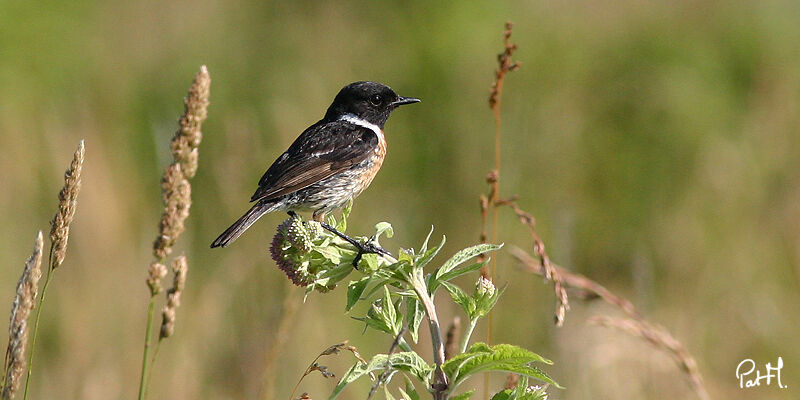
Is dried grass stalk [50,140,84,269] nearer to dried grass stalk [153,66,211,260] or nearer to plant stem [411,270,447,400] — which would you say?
dried grass stalk [153,66,211,260]

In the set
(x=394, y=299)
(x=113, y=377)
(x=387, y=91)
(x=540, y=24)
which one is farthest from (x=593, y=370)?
(x=540, y=24)

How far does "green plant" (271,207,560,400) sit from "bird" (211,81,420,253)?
1.20m

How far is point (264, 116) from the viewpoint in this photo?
655 centimetres

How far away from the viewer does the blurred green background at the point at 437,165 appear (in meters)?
4.81

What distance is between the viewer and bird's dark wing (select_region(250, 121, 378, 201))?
3.43m

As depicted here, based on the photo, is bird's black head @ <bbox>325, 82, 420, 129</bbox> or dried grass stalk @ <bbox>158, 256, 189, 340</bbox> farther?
bird's black head @ <bbox>325, 82, 420, 129</bbox>

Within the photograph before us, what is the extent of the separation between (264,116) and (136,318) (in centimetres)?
185

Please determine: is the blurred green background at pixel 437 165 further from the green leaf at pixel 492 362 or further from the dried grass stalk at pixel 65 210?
the green leaf at pixel 492 362

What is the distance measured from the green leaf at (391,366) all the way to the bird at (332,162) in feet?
4.61

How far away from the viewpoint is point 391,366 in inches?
69.1

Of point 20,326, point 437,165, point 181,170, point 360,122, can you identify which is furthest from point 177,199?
point 437,165

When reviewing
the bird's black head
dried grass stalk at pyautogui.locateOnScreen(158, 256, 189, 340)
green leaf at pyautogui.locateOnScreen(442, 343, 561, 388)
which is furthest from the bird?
green leaf at pyautogui.locateOnScreen(442, 343, 561, 388)

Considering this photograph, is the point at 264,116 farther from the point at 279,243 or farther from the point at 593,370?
the point at 279,243
